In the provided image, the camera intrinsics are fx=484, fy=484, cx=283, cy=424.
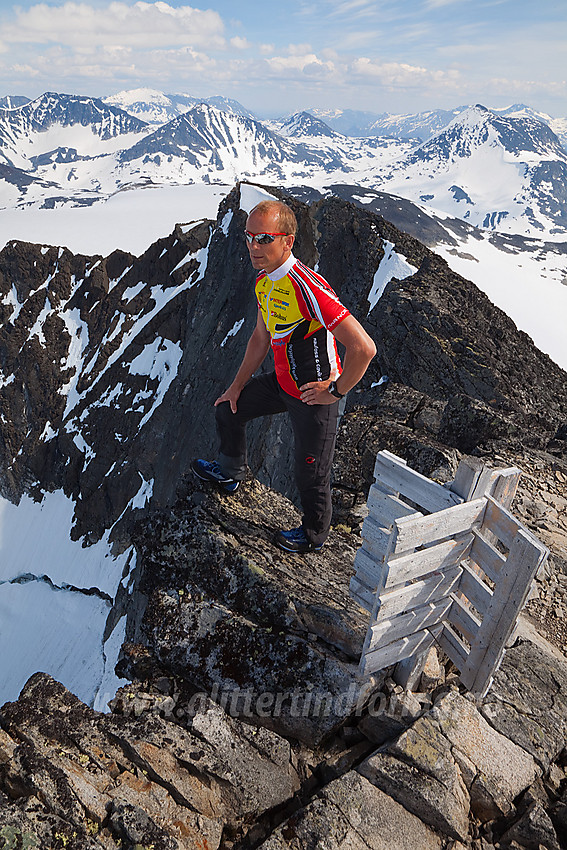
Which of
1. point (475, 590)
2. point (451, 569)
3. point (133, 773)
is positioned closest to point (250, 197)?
point (451, 569)

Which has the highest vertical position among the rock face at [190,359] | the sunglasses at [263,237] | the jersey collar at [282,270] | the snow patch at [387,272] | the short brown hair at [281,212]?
the snow patch at [387,272]

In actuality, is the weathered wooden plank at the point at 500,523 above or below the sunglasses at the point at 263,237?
below

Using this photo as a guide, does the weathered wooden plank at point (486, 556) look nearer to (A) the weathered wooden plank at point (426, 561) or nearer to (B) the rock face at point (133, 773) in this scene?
(A) the weathered wooden plank at point (426, 561)

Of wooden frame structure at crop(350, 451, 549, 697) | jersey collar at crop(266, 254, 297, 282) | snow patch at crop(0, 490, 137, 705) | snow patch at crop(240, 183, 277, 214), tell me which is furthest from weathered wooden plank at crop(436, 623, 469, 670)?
snow patch at crop(240, 183, 277, 214)

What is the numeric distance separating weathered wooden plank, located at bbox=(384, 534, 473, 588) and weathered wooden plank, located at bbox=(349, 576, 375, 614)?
107cm

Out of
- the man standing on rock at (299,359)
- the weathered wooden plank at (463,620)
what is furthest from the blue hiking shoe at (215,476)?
the weathered wooden plank at (463,620)

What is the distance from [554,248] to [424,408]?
228527 mm

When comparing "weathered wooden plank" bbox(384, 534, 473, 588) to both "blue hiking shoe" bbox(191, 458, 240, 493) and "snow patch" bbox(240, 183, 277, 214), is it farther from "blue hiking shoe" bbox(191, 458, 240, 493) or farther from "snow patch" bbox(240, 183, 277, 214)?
"snow patch" bbox(240, 183, 277, 214)

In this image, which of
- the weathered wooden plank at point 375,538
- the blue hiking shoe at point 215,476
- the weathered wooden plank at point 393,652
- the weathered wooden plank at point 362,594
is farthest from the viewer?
the blue hiking shoe at point 215,476

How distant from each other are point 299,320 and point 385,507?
94.3 inches

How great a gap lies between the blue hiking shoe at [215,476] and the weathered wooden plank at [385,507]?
2712 mm

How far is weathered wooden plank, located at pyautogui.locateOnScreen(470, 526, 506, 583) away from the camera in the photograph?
14.6ft

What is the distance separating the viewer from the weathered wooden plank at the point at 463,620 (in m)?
4.79

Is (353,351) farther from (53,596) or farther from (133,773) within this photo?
(53,596)
